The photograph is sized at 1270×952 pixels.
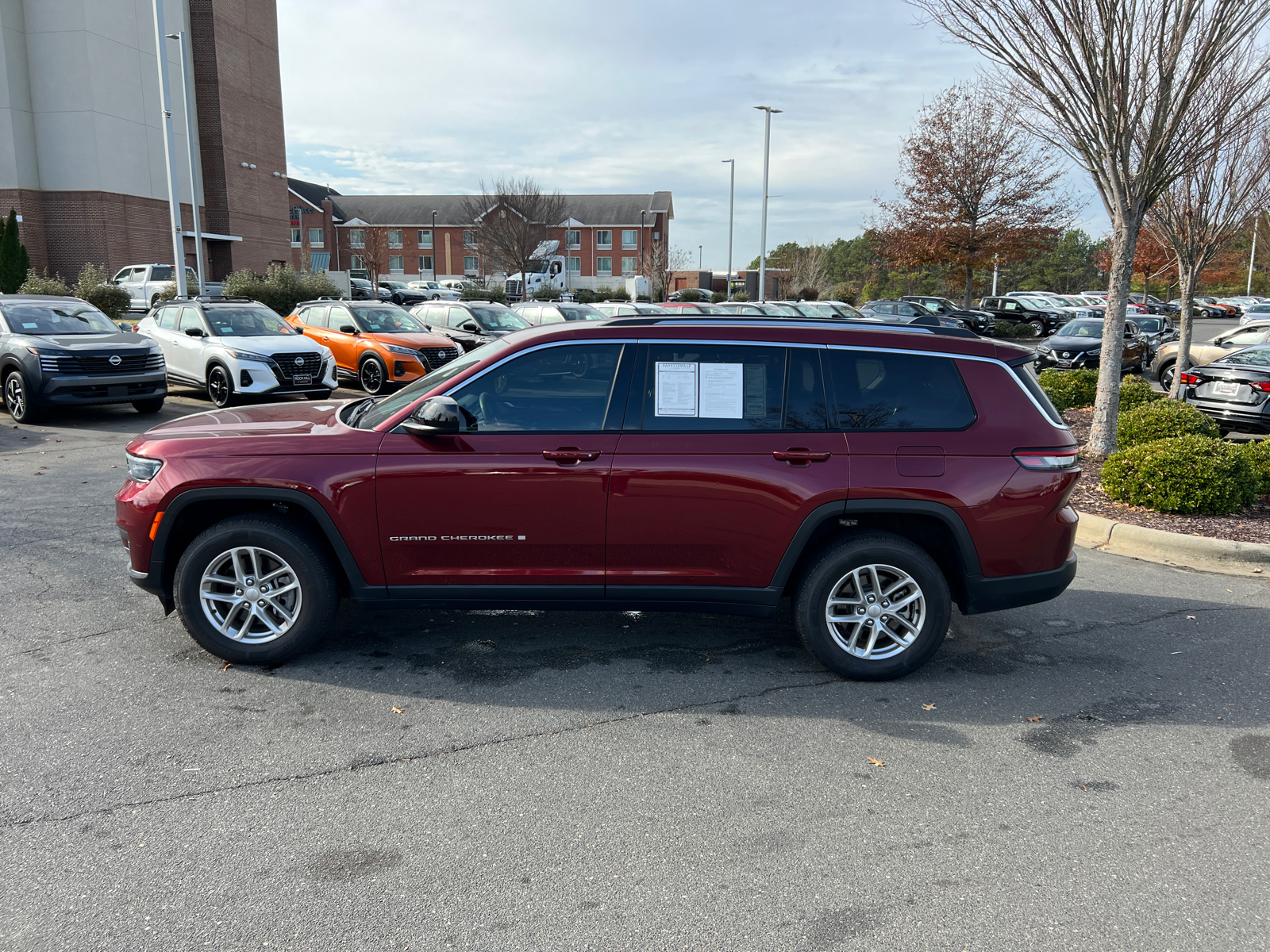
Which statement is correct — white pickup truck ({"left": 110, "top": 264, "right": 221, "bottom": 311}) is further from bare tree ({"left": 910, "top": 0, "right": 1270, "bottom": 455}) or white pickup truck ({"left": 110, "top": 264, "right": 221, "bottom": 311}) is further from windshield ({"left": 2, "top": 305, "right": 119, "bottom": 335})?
bare tree ({"left": 910, "top": 0, "right": 1270, "bottom": 455})

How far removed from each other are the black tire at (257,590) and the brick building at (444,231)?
71422mm

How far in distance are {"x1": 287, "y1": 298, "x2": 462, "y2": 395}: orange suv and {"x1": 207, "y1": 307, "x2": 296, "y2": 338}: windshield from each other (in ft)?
4.18

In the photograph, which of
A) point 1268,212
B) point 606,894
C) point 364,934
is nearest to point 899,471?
point 606,894

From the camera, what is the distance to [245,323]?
14648 mm

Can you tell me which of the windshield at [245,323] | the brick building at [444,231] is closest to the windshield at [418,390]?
the windshield at [245,323]

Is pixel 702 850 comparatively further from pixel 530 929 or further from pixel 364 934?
pixel 364 934

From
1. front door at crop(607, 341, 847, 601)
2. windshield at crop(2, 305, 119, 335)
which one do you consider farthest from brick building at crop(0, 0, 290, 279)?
front door at crop(607, 341, 847, 601)

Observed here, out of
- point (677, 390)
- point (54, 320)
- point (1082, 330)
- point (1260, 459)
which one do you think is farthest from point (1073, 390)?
point (54, 320)

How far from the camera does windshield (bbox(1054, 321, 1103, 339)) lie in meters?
22.3

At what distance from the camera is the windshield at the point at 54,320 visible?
498 inches

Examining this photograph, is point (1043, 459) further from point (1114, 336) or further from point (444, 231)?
point (444, 231)

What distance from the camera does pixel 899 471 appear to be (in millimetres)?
4484

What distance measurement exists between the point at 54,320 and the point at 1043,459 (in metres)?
13.5

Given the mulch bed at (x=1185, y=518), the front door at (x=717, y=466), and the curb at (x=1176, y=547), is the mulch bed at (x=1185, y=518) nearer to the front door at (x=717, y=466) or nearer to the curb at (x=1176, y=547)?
the curb at (x=1176, y=547)
